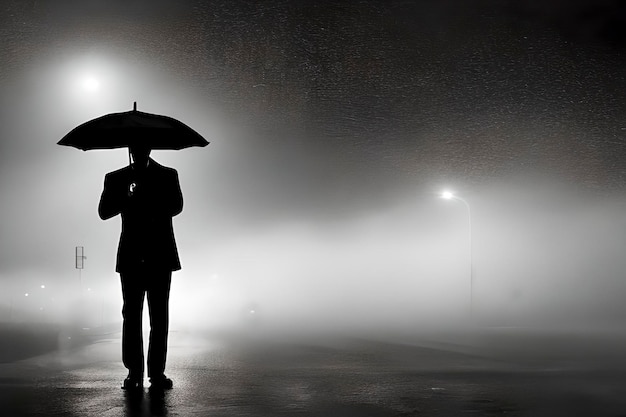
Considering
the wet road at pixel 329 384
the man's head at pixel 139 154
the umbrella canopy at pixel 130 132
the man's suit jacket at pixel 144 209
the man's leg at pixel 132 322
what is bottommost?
the wet road at pixel 329 384

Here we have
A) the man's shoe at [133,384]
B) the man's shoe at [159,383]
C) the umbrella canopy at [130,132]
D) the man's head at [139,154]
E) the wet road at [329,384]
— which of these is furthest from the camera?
the man's shoe at [159,383]

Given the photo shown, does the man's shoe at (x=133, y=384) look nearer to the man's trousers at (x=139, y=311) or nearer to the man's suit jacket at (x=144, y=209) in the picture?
the man's trousers at (x=139, y=311)

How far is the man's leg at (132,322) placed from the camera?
8.19 metres

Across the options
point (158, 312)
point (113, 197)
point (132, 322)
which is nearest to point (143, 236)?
point (113, 197)

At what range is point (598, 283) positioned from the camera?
60594 millimetres

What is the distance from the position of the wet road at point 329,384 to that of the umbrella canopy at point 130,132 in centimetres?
222

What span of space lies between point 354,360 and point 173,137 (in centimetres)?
635

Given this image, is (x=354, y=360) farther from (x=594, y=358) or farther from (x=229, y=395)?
(x=229, y=395)

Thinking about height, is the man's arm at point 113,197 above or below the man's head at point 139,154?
below

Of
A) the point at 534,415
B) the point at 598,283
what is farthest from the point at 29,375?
the point at 598,283

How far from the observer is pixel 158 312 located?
8.20 metres

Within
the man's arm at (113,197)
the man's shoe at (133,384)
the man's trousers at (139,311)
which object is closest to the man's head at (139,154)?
the man's arm at (113,197)

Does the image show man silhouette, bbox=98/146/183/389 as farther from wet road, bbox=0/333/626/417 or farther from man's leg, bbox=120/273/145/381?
wet road, bbox=0/333/626/417

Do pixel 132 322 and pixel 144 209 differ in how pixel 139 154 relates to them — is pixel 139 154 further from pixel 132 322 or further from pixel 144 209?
pixel 132 322
